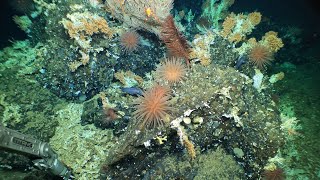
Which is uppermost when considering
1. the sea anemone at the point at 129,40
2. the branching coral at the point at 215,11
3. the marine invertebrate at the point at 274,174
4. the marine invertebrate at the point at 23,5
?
the marine invertebrate at the point at 23,5

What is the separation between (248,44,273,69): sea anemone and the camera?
4766 millimetres

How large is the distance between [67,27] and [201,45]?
2848 millimetres

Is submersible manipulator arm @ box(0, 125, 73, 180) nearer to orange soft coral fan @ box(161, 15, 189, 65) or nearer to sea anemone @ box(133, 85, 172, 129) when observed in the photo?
sea anemone @ box(133, 85, 172, 129)

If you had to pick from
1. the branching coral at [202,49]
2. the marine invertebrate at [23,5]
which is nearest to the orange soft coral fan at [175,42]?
the branching coral at [202,49]

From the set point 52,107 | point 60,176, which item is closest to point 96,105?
point 52,107

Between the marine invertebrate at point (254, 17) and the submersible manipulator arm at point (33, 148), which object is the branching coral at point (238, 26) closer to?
the marine invertebrate at point (254, 17)

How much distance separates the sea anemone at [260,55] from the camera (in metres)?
4.77

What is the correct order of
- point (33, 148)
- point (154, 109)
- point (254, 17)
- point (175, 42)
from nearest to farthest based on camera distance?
point (33, 148)
point (154, 109)
point (175, 42)
point (254, 17)

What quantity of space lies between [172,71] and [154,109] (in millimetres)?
878

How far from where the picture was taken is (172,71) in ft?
13.3

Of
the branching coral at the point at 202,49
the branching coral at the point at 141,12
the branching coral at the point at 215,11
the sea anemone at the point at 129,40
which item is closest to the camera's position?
the branching coral at the point at 202,49

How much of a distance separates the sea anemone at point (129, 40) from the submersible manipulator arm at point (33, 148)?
2.58m

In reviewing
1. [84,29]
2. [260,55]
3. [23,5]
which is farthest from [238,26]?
[23,5]

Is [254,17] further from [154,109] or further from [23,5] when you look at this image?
[23,5]
